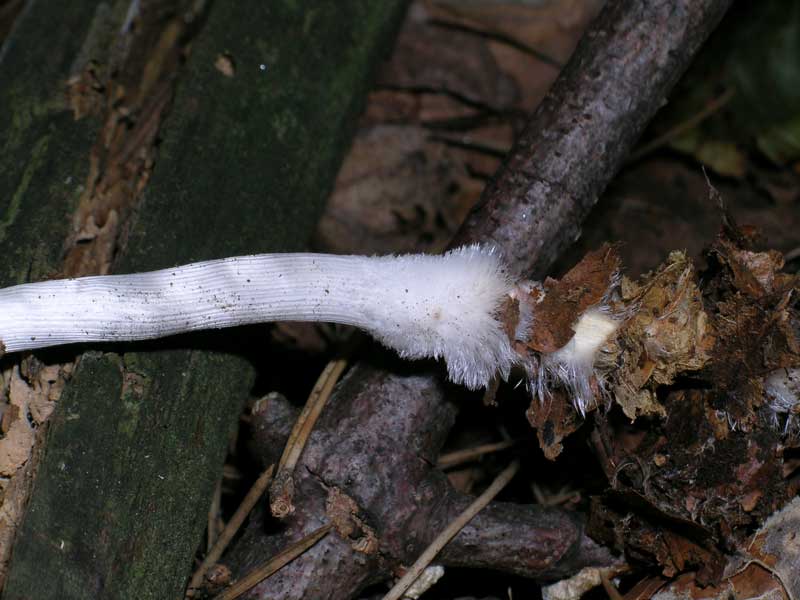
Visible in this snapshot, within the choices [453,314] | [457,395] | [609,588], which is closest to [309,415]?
[457,395]

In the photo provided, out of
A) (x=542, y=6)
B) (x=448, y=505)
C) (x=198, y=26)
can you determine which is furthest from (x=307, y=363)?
(x=542, y=6)

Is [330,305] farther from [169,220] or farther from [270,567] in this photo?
[270,567]

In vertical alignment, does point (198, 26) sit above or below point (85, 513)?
above

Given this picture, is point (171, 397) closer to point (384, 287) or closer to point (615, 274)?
point (384, 287)

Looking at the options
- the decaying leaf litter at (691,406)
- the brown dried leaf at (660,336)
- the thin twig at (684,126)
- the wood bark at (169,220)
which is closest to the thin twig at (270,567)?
the wood bark at (169,220)

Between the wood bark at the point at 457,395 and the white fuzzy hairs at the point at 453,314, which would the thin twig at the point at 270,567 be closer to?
the wood bark at the point at 457,395

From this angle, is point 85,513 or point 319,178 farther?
point 319,178
